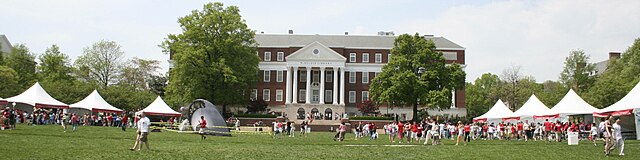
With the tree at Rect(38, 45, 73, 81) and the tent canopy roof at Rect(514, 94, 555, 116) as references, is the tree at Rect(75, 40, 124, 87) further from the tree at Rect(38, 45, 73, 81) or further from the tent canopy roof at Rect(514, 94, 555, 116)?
the tent canopy roof at Rect(514, 94, 555, 116)

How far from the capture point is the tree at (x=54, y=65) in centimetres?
6725

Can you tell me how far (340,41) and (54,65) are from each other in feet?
118

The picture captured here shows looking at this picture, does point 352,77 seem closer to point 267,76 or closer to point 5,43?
point 267,76

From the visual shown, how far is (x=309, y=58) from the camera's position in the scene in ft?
225

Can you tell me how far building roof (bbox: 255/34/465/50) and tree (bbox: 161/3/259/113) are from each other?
14.8 metres

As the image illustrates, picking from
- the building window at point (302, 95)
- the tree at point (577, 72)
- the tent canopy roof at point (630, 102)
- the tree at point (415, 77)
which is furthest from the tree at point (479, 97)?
the tent canopy roof at point (630, 102)

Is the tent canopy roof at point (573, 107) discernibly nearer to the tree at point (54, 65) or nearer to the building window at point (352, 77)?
the building window at point (352, 77)

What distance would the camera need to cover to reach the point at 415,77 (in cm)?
5581

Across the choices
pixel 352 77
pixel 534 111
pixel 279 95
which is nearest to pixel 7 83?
pixel 279 95

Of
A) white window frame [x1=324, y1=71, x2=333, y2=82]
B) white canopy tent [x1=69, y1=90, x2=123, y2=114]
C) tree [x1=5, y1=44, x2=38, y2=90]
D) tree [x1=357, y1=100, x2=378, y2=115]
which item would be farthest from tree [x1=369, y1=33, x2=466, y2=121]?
tree [x1=5, y1=44, x2=38, y2=90]

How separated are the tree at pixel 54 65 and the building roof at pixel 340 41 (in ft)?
78.3

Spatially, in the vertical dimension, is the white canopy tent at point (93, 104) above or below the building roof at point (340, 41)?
below

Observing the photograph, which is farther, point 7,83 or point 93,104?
point 7,83

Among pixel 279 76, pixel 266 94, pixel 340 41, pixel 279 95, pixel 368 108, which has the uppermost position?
pixel 340 41
